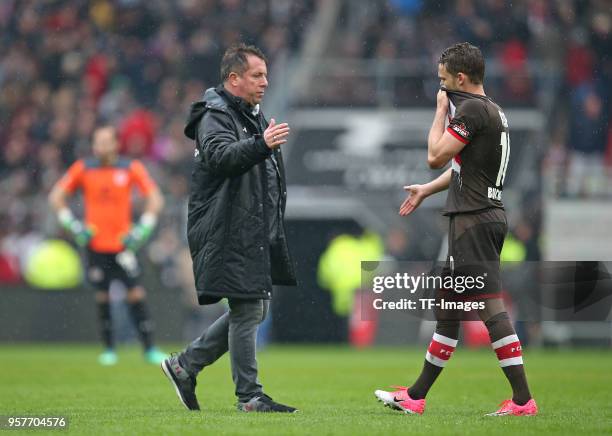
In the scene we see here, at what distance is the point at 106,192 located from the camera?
13297mm

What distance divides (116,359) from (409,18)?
9402mm

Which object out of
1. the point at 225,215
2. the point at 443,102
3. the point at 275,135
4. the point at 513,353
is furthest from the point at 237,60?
the point at 513,353

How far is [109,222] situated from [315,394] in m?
4.89

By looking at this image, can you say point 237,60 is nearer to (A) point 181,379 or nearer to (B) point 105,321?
(A) point 181,379

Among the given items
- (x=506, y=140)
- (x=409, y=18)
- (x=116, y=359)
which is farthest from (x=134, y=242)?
(x=409, y=18)

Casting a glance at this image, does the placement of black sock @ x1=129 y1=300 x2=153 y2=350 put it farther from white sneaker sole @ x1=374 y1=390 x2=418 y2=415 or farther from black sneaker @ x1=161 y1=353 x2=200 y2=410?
white sneaker sole @ x1=374 y1=390 x2=418 y2=415

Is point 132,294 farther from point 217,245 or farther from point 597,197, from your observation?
point 597,197

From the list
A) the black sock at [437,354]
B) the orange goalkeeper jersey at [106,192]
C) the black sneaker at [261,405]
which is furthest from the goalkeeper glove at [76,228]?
the black sock at [437,354]

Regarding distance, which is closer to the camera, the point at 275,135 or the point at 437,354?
the point at 275,135

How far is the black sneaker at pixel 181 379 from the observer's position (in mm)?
7363

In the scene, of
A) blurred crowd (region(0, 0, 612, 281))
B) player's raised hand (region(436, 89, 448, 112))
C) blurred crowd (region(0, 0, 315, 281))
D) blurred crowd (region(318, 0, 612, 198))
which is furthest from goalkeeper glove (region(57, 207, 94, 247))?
player's raised hand (region(436, 89, 448, 112))

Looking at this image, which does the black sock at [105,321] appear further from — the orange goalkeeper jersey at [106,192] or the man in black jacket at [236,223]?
the man in black jacket at [236,223]

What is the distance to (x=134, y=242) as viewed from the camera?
42.3ft

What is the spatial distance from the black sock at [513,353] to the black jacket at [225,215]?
126 cm
